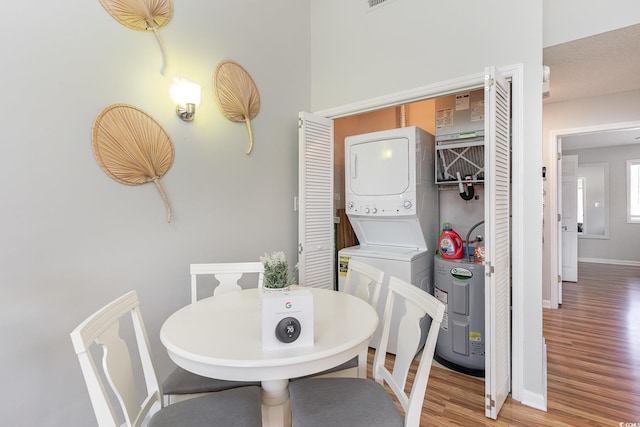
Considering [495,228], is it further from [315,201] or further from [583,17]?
[583,17]

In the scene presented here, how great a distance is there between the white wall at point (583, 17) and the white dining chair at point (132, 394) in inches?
116

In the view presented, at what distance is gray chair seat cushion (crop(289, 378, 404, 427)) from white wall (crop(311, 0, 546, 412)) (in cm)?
131

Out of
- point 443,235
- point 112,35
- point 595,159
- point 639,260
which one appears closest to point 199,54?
point 112,35

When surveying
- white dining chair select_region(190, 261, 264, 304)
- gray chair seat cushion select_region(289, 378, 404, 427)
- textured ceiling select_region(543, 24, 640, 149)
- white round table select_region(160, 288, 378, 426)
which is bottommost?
gray chair seat cushion select_region(289, 378, 404, 427)

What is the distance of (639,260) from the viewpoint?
20.3ft

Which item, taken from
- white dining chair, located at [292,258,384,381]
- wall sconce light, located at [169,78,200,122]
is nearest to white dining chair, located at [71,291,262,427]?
white dining chair, located at [292,258,384,381]

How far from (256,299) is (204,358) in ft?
2.26

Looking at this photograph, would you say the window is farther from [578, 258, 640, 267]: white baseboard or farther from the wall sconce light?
the wall sconce light

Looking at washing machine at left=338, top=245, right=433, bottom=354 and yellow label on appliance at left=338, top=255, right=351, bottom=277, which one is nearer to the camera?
washing machine at left=338, top=245, right=433, bottom=354

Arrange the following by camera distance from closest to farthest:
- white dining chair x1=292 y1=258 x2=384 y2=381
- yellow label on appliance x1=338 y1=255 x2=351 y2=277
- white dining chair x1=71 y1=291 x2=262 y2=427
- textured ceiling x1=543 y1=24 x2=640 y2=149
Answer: white dining chair x1=71 y1=291 x2=262 y2=427, white dining chair x1=292 y1=258 x2=384 y2=381, textured ceiling x1=543 y1=24 x2=640 y2=149, yellow label on appliance x1=338 y1=255 x2=351 y2=277

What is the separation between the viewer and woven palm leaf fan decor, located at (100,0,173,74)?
1739mm

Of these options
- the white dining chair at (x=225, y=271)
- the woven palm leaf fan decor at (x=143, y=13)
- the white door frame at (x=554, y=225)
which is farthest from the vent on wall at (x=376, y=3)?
the white door frame at (x=554, y=225)

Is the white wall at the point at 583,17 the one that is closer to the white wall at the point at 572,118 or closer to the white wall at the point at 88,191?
the white wall at the point at 572,118

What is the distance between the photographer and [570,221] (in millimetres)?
5180
